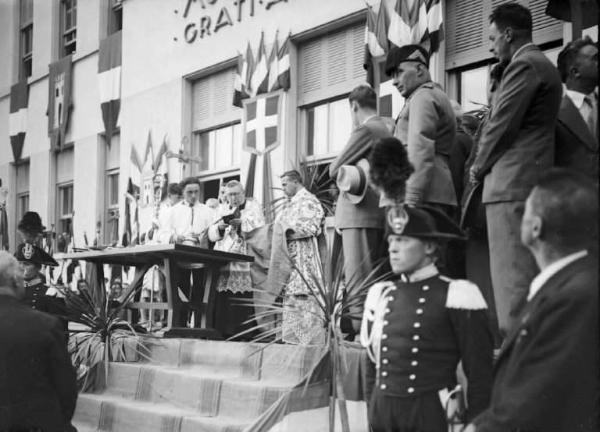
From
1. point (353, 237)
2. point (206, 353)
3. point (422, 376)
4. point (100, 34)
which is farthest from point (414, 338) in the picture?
point (100, 34)

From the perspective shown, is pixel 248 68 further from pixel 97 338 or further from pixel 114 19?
pixel 114 19

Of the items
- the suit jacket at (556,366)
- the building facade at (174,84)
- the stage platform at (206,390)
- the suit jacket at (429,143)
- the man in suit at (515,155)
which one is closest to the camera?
the suit jacket at (556,366)

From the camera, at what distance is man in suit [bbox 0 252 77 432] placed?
14.9ft

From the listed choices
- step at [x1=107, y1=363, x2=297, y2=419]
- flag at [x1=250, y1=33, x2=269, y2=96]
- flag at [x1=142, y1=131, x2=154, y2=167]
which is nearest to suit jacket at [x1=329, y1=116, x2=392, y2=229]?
step at [x1=107, y1=363, x2=297, y2=419]

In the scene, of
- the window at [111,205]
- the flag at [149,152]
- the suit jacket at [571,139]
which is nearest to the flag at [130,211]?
the flag at [149,152]

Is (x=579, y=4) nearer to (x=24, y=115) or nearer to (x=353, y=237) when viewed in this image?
(x=353, y=237)

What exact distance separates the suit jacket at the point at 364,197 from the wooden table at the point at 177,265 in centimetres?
243

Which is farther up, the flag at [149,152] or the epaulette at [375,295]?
the flag at [149,152]

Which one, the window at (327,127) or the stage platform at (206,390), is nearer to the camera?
the stage platform at (206,390)

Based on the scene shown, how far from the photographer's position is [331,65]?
1105cm

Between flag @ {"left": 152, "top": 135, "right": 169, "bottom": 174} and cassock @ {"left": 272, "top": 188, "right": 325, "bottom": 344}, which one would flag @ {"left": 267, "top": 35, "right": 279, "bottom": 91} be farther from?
cassock @ {"left": 272, "top": 188, "right": 325, "bottom": 344}

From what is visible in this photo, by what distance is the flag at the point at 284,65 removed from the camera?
37.5 feet

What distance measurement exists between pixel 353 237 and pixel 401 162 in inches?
57.0

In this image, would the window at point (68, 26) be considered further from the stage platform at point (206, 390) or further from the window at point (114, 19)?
the stage platform at point (206, 390)
